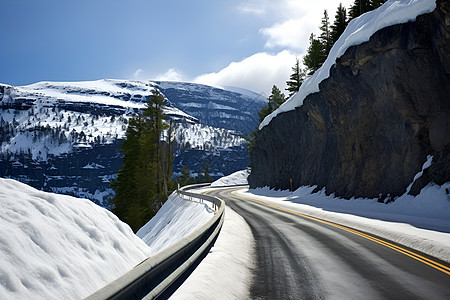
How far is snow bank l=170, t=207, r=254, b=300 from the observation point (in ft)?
16.5

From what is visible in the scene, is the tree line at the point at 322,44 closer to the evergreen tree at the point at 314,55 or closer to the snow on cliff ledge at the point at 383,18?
the evergreen tree at the point at 314,55

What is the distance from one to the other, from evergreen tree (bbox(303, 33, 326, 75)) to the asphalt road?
50934 mm

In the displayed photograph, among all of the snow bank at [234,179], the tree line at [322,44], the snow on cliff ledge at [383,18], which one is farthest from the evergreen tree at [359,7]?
the snow bank at [234,179]

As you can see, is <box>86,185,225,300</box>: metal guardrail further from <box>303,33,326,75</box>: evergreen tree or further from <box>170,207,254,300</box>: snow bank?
<box>303,33,326,75</box>: evergreen tree

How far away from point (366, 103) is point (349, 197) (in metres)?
7.27

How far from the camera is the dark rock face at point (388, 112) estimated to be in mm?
16984

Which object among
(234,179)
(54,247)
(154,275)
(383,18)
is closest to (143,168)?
(383,18)

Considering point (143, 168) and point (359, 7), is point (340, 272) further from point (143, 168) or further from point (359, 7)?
point (359, 7)

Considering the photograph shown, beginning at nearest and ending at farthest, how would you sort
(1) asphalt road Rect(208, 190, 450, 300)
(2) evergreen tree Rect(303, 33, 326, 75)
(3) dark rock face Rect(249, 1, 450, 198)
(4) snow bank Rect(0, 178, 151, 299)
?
(4) snow bank Rect(0, 178, 151, 299), (1) asphalt road Rect(208, 190, 450, 300), (3) dark rock face Rect(249, 1, 450, 198), (2) evergreen tree Rect(303, 33, 326, 75)

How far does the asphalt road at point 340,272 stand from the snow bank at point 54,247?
8.58ft

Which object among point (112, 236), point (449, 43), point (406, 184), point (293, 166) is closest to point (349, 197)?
point (406, 184)

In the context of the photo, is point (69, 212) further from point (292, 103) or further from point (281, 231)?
point (292, 103)

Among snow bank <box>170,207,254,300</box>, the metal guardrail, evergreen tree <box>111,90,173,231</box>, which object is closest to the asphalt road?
snow bank <box>170,207,254,300</box>

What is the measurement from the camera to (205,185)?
234 feet
